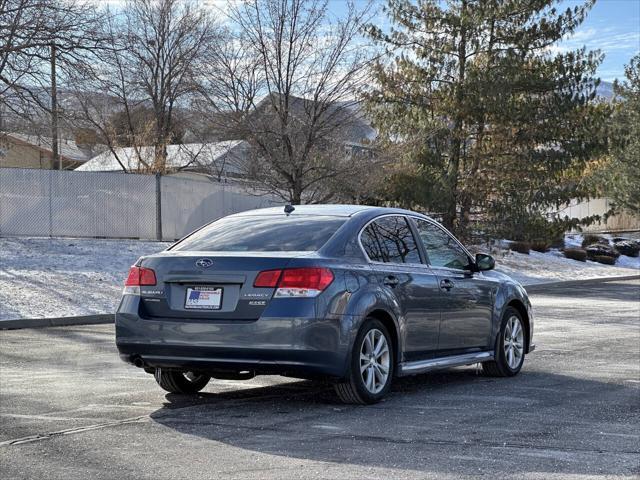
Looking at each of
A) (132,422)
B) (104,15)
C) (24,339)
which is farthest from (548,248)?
(132,422)

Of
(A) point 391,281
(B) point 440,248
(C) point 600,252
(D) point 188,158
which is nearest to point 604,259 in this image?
(C) point 600,252

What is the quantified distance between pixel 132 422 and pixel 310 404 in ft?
5.12

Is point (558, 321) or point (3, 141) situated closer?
point (558, 321)

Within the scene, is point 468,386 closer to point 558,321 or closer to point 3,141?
point 558,321

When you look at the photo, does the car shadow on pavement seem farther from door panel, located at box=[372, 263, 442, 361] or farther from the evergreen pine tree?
the evergreen pine tree

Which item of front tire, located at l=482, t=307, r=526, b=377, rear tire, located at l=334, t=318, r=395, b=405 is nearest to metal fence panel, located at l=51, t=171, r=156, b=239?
front tire, located at l=482, t=307, r=526, b=377

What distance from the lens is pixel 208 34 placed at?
46.7 metres

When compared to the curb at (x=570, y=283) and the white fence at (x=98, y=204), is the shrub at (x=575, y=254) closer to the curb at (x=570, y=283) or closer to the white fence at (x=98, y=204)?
the curb at (x=570, y=283)

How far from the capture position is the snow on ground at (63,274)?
1833cm

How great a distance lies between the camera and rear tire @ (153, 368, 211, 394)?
866 centimetres

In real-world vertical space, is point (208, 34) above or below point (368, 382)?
above

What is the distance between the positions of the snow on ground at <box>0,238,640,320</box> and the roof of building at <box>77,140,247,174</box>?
11.6ft

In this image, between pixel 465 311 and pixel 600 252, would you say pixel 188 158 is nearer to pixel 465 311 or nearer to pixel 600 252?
pixel 600 252

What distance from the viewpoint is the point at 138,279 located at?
8156 millimetres
